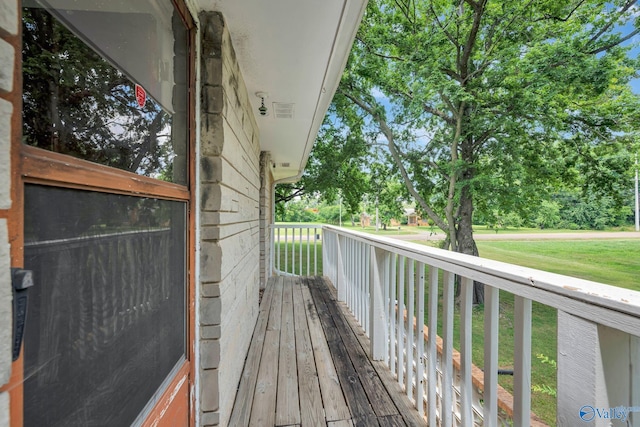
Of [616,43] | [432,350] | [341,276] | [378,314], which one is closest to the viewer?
[432,350]

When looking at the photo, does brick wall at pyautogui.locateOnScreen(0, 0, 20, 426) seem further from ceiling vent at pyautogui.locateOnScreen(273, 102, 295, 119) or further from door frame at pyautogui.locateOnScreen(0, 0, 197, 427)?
ceiling vent at pyautogui.locateOnScreen(273, 102, 295, 119)

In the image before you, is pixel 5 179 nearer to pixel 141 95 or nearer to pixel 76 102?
pixel 76 102

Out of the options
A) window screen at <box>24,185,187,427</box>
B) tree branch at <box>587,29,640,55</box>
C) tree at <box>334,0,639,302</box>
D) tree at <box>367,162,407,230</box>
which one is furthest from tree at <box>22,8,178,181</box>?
tree at <box>367,162,407,230</box>

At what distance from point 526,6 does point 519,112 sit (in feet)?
7.00

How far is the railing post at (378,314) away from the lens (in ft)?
7.12

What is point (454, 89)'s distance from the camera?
5.65 m

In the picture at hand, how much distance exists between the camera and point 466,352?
47.1 inches

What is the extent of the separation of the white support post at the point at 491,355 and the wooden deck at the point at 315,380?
2.09 ft

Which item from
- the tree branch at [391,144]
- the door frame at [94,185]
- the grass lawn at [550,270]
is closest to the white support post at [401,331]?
the grass lawn at [550,270]

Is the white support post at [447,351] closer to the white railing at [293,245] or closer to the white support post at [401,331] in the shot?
the white support post at [401,331]

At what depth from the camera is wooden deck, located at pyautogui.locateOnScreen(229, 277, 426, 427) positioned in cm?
160

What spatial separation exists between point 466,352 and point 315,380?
44.8 inches

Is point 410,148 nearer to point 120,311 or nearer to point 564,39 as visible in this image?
point 564,39

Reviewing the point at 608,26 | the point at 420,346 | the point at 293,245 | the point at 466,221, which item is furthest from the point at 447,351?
the point at 608,26
